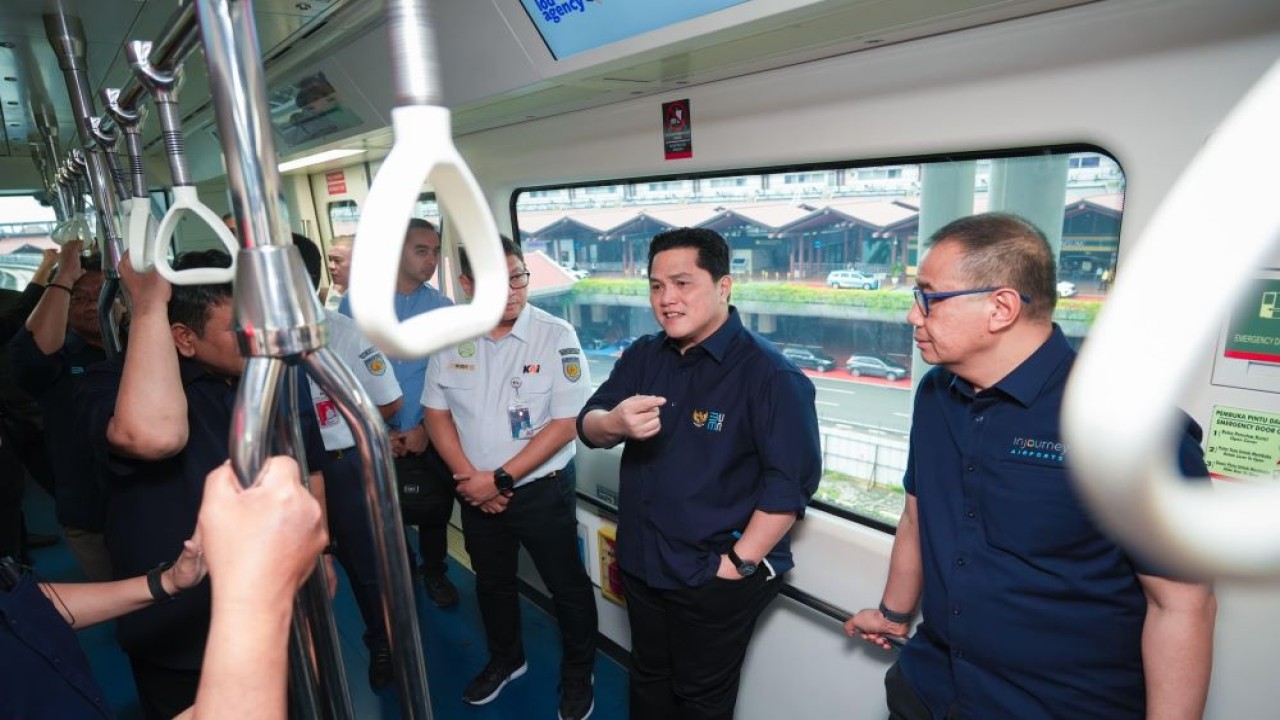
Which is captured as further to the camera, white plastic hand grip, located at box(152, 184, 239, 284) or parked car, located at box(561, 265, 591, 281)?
parked car, located at box(561, 265, 591, 281)

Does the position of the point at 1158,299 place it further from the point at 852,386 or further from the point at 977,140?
the point at 852,386

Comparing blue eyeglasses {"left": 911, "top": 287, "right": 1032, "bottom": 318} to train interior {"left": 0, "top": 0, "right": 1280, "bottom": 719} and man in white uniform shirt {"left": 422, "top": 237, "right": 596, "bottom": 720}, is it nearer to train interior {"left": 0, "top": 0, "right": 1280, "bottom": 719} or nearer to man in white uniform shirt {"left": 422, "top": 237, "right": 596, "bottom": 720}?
train interior {"left": 0, "top": 0, "right": 1280, "bottom": 719}

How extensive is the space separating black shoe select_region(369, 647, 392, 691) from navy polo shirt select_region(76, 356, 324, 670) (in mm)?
1749

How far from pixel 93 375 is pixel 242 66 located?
181cm

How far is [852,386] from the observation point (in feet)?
8.95

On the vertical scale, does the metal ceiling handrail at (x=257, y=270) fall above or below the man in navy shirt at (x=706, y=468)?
above

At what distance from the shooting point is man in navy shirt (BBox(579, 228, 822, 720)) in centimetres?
224

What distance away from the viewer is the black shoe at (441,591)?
4.25 metres

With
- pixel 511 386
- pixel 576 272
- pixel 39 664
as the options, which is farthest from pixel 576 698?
pixel 39 664

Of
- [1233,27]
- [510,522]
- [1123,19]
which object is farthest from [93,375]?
[1233,27]

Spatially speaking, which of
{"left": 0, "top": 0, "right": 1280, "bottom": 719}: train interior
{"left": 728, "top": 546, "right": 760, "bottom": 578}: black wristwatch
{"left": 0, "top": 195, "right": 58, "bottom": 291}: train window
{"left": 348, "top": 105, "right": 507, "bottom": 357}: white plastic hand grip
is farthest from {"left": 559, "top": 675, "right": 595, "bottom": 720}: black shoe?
{"left": 0, "top": 195, "right": 58, "bottom": 291}: train window

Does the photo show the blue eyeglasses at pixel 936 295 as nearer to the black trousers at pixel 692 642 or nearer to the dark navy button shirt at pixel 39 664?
the black trousers at pixel 692 642

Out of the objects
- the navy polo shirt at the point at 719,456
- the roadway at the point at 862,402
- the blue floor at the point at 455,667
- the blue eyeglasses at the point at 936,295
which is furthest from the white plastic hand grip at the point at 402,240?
the blue floor at the point at 455,667

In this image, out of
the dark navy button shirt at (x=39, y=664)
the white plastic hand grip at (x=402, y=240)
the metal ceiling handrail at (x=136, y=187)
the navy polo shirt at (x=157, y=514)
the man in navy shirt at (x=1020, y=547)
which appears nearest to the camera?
the white plastic hand grip at (x=402, y=240)
